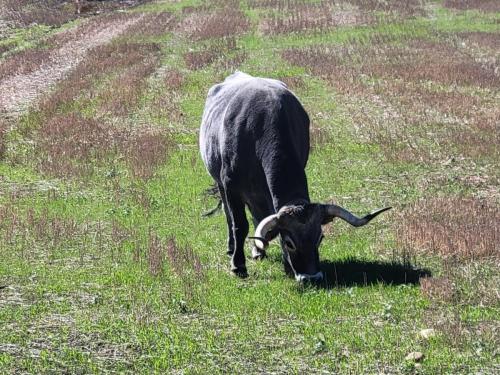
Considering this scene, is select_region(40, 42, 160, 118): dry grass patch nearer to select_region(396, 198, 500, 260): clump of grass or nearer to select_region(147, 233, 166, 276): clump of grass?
select_region(147, 233, 166, 276): clump of grass

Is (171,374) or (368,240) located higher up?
(171,374)

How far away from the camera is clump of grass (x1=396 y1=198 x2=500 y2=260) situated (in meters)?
11.5

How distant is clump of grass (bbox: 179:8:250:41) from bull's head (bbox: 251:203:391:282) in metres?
28.9

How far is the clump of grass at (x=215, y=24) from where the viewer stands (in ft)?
128

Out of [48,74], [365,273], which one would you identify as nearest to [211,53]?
[48,74]

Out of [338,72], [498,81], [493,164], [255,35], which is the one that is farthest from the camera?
[255,35]

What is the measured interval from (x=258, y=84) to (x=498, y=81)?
15983mm

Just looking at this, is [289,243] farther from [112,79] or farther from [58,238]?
[112,79]

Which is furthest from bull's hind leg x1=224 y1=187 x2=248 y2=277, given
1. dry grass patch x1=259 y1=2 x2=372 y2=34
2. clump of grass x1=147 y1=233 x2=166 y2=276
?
dry grass patch x1=259 y1=2 x2=372 y2=34

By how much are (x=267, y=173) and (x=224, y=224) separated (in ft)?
11.5

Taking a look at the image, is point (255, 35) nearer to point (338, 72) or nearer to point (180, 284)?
point (338, 72)

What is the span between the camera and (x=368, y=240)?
→ 12.7 metres

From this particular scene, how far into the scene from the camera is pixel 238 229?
12023 millimetres

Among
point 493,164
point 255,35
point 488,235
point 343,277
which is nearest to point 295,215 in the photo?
point 343,277
